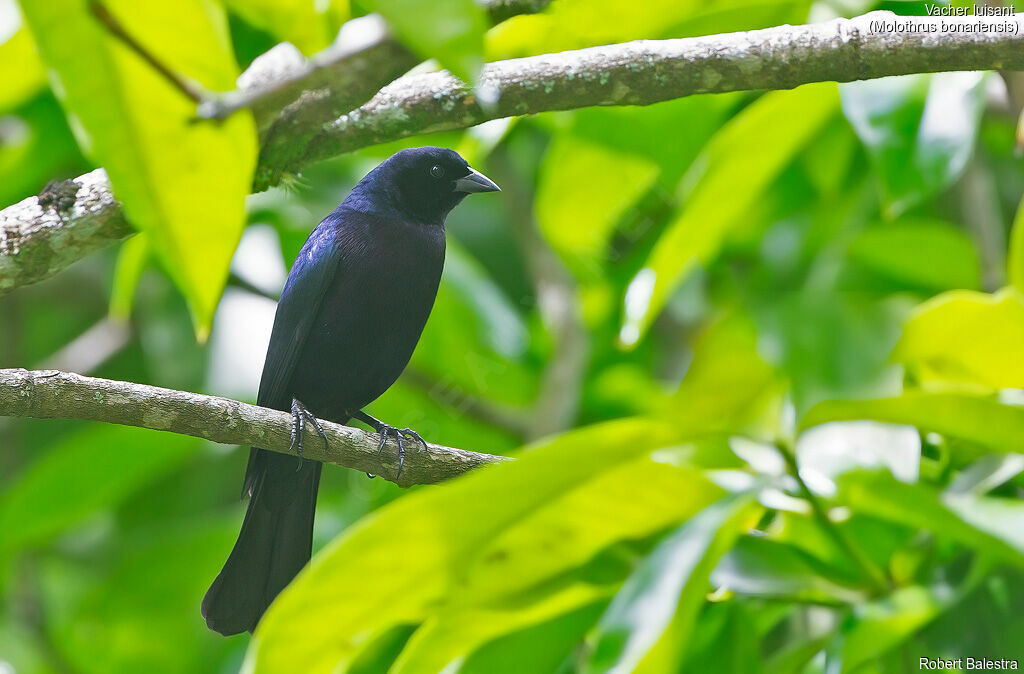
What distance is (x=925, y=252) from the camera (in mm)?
3742

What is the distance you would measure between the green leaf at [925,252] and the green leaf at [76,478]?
267 cm

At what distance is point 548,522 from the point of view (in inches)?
77.9

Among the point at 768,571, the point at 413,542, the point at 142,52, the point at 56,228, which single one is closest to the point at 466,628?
the point at 413,542

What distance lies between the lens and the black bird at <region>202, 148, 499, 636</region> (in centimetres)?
226

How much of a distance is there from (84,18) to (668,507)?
59.6 inches

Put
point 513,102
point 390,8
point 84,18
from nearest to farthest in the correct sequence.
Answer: point 390,8
point 84,18
point 513,102

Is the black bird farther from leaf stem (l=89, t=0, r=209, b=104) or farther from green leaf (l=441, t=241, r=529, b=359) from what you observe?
leaf stem (l=89, t=0, r=209, b=104)

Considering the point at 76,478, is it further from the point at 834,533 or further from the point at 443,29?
the point at 443,29

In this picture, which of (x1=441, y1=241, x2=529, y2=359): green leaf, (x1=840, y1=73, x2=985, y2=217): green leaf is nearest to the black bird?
(x1=441, y1=241, x2=529, y2=359): green leaf

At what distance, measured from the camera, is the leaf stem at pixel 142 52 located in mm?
901

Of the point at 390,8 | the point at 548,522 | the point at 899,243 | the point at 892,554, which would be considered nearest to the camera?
the point at 390,8

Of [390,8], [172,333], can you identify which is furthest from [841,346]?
[172,333]

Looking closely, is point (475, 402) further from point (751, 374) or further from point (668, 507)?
point (668, 507)

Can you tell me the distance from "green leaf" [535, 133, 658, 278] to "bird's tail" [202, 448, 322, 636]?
113 centimetres
